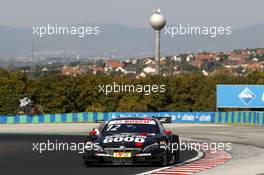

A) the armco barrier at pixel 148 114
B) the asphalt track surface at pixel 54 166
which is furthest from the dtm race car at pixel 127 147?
the armco barrier at pixel 148 114

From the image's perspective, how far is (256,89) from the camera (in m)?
73.4

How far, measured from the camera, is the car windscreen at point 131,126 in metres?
17.9

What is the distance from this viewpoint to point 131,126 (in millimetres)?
18219

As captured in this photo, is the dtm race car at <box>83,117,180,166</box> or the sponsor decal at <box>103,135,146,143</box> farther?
the sponsor decal at <box>103,135,146,143</box>

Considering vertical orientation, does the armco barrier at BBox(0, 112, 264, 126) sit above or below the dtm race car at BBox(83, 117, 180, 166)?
below

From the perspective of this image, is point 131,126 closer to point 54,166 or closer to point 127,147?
point 127,147

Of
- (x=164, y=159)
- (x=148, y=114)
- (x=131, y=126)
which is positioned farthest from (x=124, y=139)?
(x=148, y=114)

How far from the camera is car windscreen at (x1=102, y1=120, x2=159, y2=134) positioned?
1791cm

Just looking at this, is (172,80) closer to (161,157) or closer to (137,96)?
(137,96)

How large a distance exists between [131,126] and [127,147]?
4.79 feet

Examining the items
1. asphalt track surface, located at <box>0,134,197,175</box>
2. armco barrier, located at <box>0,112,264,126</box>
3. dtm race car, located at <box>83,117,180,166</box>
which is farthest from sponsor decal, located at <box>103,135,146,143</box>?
armco barrier, located at <box>0,112,264,126</box>

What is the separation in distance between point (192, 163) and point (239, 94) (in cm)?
5517

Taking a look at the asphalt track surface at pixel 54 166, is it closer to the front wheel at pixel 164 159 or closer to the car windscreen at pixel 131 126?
the front wheel at pixel 164 159

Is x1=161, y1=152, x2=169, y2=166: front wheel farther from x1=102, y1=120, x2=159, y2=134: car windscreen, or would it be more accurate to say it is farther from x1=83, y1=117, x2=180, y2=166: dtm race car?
x1=102, y1=120, x2=159, y2=134: car windscreen
